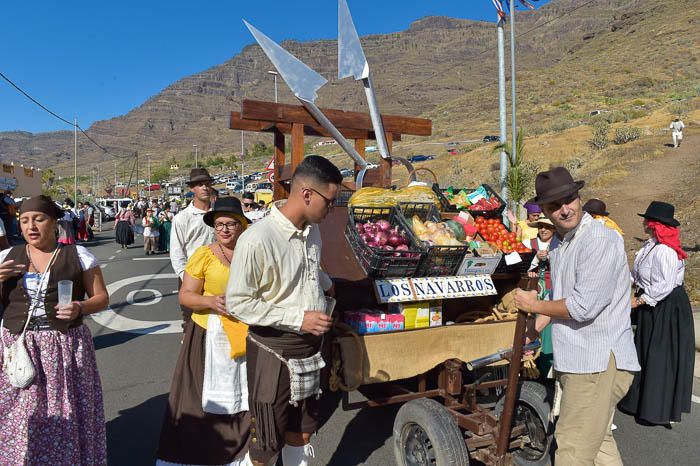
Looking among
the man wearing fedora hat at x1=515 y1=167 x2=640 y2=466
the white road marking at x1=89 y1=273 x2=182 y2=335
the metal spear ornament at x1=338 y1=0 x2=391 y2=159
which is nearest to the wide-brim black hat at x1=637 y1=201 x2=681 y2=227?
the man wearing fedora hat at x1=515 y1=167 x2=640 y2=466

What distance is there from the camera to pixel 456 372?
369cm

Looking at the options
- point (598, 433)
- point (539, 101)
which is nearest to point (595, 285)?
point (598, 433)

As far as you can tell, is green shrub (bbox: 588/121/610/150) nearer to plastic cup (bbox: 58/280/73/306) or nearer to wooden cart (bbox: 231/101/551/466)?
wooden cart (bbox: 231/101/551/466)

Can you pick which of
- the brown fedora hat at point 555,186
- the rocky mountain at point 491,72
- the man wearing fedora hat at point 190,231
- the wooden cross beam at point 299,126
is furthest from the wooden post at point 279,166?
the rocky mountain at point 491,72

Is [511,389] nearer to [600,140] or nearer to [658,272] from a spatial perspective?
[658,272]

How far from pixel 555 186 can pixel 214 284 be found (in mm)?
2191

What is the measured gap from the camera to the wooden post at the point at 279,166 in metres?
6.34

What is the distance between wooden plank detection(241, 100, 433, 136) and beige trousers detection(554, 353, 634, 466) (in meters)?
4.05

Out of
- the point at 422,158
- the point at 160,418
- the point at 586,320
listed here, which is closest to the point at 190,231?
the point at 160,418

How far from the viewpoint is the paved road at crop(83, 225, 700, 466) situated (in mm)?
3912

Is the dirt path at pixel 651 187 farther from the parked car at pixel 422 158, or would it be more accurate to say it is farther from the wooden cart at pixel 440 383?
the parked car at pixel 422 158

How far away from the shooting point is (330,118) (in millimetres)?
6109

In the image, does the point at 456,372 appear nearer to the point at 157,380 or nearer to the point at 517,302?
the point at 517,302

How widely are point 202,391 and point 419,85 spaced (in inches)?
5389
